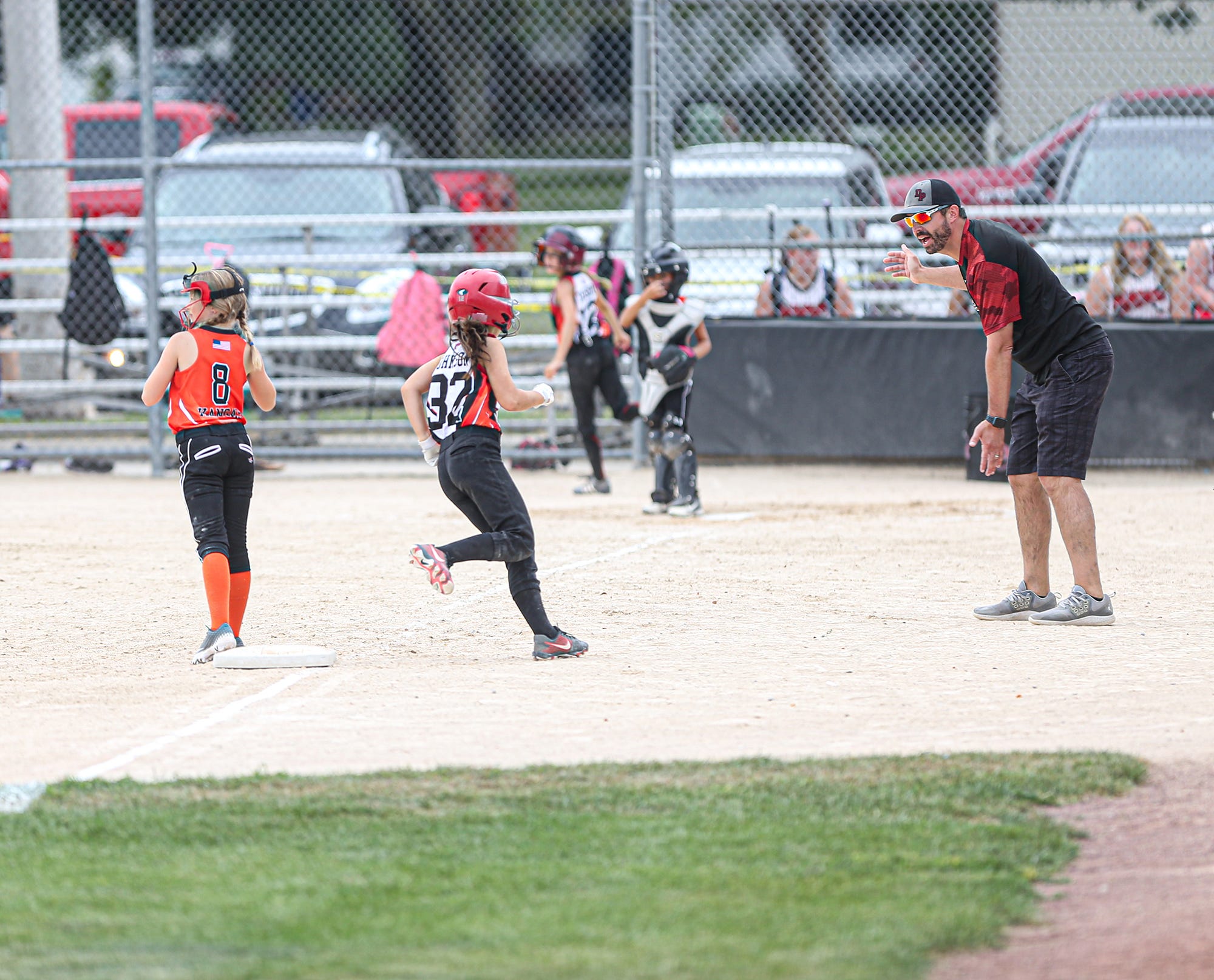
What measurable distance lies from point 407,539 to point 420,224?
425 centimetres

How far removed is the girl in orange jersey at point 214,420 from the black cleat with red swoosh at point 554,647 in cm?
120

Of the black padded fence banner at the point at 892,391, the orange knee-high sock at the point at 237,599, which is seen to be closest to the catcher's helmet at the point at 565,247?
the black padded fence banner at the point at 892,391

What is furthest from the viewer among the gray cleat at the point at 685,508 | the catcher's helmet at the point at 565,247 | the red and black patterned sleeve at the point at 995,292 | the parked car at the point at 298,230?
the parked car at the point at 298,230

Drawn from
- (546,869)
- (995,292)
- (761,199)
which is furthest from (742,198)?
(546,869)

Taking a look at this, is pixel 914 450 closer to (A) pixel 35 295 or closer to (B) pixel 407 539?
(B) pixel 407 539

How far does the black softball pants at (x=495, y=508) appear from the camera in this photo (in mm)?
6281

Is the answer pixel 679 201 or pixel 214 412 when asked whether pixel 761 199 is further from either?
pixel 214 412

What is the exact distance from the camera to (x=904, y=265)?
23.3ft

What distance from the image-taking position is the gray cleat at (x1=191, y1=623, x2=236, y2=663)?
20.8 ft

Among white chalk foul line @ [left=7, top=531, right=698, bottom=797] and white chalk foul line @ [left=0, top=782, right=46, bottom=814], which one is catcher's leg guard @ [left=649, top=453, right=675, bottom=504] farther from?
white chalk foul line @ [left=0, top=782, right=46, bottom=814]

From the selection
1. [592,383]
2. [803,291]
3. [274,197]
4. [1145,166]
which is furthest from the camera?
[274,197]

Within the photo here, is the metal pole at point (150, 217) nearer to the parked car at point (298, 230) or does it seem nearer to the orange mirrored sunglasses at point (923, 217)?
the parked car at point (298, 230)

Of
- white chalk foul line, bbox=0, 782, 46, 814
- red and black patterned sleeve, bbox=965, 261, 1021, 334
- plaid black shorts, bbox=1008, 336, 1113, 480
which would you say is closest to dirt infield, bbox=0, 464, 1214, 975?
white chalk foul line, bbox=0, 782, 46, 814

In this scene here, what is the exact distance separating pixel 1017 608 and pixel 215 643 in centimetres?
338
